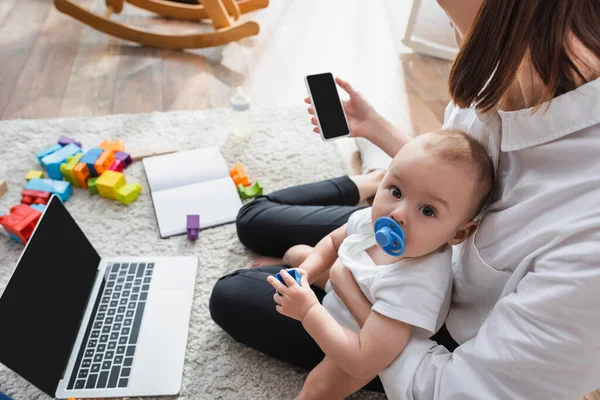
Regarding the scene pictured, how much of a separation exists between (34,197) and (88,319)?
55 cm

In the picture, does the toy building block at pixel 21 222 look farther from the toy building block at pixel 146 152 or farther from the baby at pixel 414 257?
the baby at pixel 414 257

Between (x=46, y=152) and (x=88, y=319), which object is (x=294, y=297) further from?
(x=46, y=152)

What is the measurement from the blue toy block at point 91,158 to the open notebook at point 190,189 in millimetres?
149

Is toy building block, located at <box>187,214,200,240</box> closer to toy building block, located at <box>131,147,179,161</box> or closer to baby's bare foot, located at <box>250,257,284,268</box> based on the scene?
baby's bare foot, located at <box>250,257,284,268</box>

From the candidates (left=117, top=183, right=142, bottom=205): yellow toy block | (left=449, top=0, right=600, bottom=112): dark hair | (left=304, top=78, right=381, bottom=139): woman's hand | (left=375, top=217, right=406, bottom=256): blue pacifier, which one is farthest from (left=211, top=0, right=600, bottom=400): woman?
(left=117, top=183, right=142, bottom=205): yellow toy block

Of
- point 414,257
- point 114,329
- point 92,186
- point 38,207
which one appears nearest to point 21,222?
point 38,207

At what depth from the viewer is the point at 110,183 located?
1432 millimetres

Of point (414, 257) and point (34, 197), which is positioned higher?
point (414, 257)

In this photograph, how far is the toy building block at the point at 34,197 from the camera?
55.4 inches

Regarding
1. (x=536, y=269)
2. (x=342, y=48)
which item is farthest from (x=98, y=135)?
(x=536, y=269)

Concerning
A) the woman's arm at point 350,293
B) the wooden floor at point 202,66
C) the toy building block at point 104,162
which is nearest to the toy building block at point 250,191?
the toy building block at point 104,162

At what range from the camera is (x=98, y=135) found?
1.70 metres

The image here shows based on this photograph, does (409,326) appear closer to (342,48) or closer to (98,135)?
(98,135)

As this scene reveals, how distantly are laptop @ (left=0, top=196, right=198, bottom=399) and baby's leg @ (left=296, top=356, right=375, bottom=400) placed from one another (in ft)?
1.02
